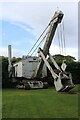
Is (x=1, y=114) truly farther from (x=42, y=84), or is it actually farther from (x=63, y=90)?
(x=42, y=84)

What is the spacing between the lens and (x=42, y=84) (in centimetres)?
2805

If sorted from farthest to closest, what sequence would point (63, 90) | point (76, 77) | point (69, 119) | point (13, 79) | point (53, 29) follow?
point (76, 77), point (13, 79), point (53, 29), point (63, 90), point (69, 119)

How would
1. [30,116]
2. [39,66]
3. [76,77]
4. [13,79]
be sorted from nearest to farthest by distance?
[30,116], [39,66], [13,79], [76,77]

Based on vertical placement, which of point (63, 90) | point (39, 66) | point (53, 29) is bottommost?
point (63, 90)

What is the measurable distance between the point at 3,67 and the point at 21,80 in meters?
2.44

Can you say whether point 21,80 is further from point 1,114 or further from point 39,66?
point 1,114

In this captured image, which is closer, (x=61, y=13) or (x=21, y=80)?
(x=61, y=13)

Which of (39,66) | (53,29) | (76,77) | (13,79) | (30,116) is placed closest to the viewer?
(30,116)

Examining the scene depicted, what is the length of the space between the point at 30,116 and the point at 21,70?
1922cm

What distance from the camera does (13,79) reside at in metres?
31.1

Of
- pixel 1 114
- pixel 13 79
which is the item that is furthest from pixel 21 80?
pixel 1 114

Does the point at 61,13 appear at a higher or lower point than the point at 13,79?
higher

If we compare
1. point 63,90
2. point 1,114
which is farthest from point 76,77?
point 1,114

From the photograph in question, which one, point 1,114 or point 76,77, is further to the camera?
point 76,77
